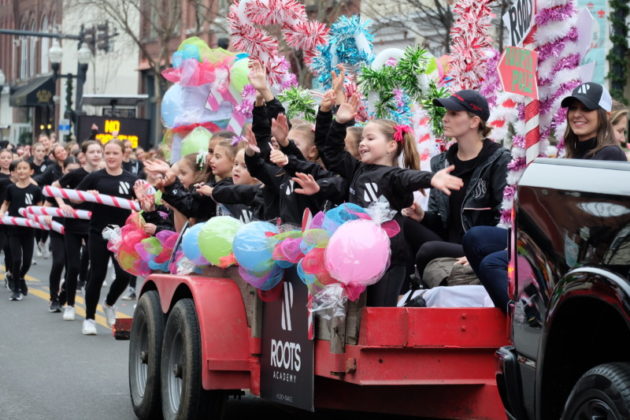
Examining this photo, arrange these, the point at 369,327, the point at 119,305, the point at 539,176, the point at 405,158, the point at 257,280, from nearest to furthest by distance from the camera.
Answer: the point at 539,176 < the point at 369,327 < the point at 257,280 < the point at 405,158 < the point at 119,305

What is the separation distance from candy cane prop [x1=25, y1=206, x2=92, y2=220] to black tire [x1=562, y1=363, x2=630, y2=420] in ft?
32.8

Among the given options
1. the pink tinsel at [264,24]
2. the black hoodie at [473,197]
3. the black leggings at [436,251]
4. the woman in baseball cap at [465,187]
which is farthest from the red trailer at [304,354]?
the pink tinsel at [264,24]

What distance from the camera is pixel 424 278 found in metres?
6.86

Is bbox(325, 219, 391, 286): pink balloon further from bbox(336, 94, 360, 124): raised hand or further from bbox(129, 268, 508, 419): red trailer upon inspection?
bbox(336, 94, 360, 124): raised hand

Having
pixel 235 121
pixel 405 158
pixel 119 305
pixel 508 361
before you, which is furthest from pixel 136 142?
pixel 508 361

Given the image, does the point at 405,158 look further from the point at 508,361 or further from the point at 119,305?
the point at 119,305

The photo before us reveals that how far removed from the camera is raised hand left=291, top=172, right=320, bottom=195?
6.88 m

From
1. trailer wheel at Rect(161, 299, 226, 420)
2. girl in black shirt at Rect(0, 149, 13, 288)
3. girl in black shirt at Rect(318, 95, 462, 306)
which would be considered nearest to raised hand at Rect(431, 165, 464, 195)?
girl in black shirt at Rect(318, 95, 462, 306)

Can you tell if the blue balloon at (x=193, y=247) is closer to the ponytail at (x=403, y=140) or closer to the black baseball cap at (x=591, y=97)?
the ponytail at (x=403, y=140)

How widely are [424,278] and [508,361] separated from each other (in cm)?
180

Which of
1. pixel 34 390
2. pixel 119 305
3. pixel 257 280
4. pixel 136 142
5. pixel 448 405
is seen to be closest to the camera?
pixel 448 405

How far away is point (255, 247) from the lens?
6.68 metres

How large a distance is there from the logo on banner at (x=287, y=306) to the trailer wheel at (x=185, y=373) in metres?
0.71

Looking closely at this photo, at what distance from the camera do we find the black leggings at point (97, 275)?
13.1m
